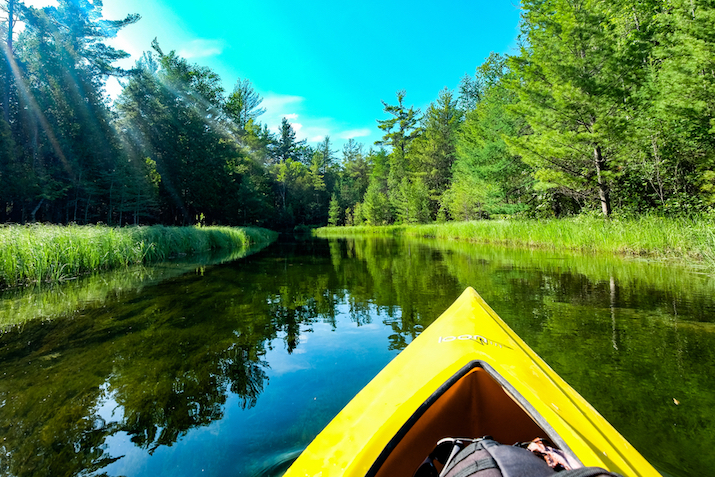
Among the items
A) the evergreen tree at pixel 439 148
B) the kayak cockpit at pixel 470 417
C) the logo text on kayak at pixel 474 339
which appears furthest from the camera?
the evergreen tree at pixel 439 148

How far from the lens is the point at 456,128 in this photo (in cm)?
3020

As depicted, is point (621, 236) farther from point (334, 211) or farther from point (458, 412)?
point (334, 211)

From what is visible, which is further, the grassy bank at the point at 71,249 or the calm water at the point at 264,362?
the grassy bank at the point at 71,249

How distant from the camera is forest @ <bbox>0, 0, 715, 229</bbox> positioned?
9.04m

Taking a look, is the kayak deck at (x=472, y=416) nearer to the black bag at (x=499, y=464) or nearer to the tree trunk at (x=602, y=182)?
the black bag at (x=499, y=464)

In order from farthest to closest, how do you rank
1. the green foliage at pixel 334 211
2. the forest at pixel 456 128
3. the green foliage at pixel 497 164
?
the green foliage at pixel 334 211 → the green foliage at pixel 497 164 → the forest at pixel 456 128

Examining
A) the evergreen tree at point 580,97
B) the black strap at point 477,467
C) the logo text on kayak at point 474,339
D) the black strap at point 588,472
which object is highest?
the evergreen tree at point 580,97

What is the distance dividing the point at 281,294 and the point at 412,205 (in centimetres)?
2634

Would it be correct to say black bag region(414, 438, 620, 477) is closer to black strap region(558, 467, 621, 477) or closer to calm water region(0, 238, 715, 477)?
black strap region(558, 467, 621, 477)

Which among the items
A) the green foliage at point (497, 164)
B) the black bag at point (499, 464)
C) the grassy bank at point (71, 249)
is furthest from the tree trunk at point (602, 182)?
the grassy bank at point (71, 249)

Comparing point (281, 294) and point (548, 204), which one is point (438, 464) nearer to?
point (281, 294)

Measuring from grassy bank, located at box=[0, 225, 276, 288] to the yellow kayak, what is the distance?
7769 millimetres

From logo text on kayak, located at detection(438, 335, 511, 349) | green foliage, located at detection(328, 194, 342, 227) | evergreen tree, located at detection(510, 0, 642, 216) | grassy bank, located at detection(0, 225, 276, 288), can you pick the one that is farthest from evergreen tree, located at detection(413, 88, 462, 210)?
logo text on kayak, located at detection(438, 335, 511, 349)

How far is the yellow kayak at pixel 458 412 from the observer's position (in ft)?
3.26
